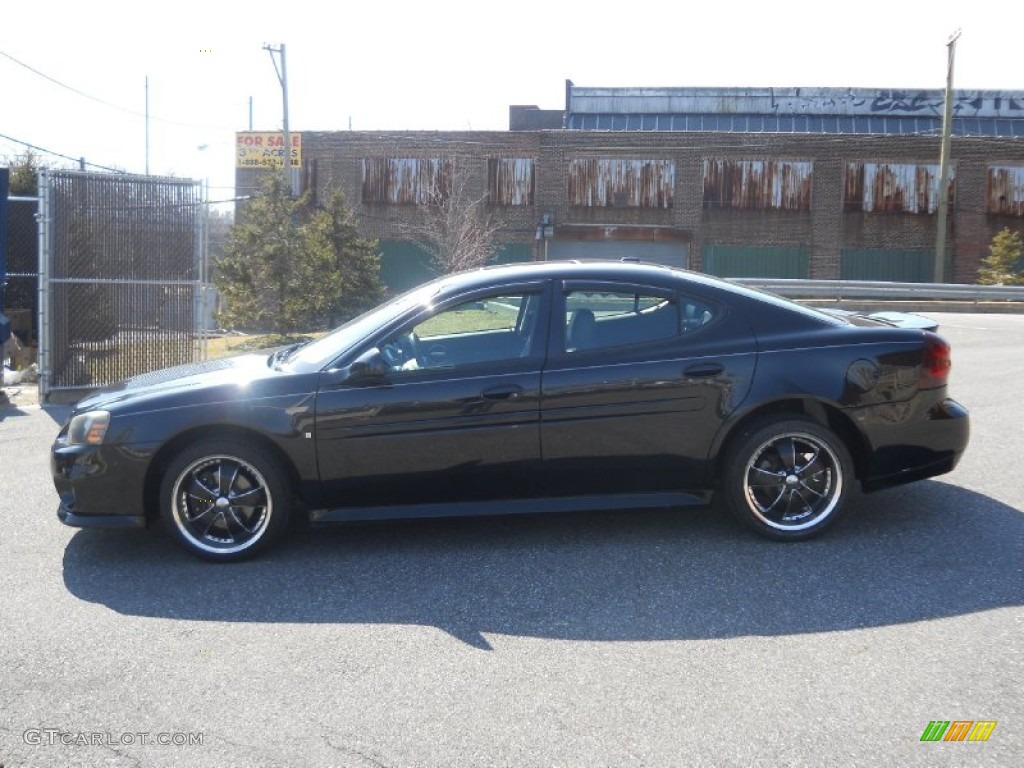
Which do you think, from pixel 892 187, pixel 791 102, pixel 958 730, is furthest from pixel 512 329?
pixel 791 102

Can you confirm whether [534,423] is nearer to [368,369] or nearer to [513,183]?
[368,369]

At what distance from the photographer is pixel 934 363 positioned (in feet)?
20.0

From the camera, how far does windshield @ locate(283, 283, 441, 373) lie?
605 centimetres

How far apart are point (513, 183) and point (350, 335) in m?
38.2

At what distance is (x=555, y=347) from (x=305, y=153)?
133ft

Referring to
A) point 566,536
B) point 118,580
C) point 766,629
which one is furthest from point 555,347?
point 118,580

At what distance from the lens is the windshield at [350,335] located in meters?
6.05

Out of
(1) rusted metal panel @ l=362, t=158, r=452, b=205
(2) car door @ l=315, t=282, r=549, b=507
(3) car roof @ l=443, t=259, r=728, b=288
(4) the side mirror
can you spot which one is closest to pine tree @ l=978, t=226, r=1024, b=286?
(1) rusted metal panel @ l=362, t=158, r=452, b=205

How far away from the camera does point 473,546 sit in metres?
6.05

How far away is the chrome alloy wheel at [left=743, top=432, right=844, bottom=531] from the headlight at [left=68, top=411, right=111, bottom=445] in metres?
3.47

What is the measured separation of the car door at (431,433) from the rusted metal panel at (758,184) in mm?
38720

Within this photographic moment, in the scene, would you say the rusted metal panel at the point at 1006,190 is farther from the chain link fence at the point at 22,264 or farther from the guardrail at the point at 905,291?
the chain link fence at the point at 22,264

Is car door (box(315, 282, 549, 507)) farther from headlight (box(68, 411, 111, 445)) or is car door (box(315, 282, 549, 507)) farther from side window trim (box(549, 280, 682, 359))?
headlight (box(68, 411, 111, 445))

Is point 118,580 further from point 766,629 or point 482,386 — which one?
point 766,629
